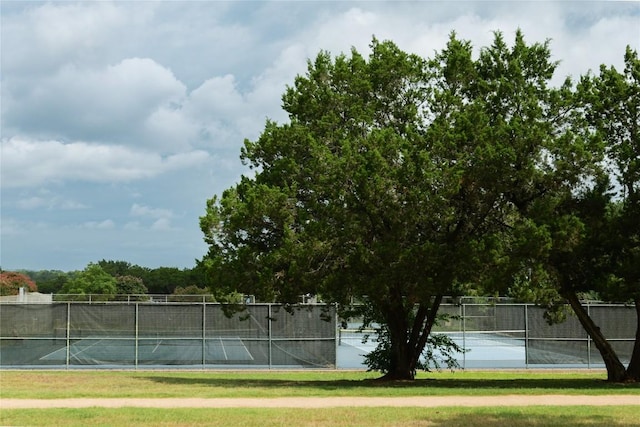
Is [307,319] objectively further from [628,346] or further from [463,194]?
[628,346]

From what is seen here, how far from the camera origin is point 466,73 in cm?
2230

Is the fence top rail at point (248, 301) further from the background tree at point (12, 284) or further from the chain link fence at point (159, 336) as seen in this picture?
the background tree at point (12, 284)

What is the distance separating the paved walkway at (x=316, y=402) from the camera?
14.7 m

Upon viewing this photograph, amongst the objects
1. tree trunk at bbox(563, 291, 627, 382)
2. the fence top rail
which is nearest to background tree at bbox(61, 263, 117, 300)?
the fence top rail

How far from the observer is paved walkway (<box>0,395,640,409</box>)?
1466 cm

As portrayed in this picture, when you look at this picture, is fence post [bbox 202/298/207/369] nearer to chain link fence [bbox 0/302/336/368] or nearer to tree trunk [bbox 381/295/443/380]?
chain link fence [bbox 0/302/336/368]

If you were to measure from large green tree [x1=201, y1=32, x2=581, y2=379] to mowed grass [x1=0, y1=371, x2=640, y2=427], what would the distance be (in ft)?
9.16

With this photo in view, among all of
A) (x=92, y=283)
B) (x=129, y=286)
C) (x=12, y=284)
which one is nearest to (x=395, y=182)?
(x=12, y=284)

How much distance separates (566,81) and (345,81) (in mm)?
6171

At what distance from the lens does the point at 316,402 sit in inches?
A: 600

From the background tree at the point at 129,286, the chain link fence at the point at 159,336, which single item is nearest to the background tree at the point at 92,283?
the background tree at the point at 129,286

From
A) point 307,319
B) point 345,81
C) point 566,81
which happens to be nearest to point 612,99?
point 566,81

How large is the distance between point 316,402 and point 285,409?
139cm

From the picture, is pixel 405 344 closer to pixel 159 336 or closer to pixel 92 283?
pixel 159 336
